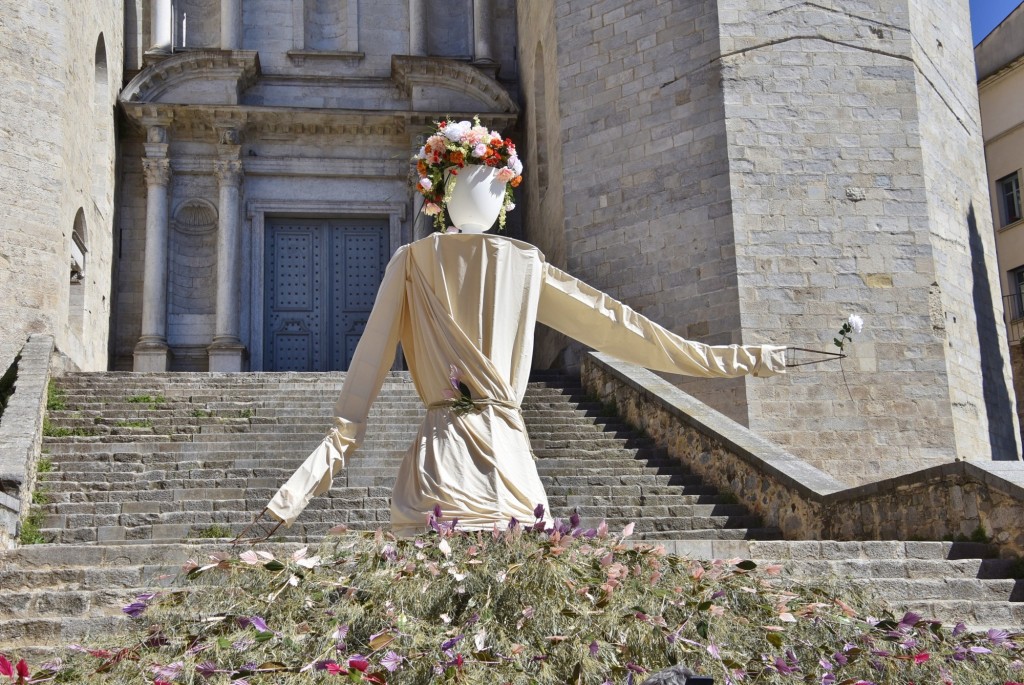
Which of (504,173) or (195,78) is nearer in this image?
(504,173)

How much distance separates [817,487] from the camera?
8.80 m

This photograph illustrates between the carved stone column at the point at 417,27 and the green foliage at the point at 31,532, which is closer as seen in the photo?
the green foliage at the point at 31,532

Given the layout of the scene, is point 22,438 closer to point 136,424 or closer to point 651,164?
point 136,424

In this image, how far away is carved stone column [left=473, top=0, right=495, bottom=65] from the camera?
61.8 ft

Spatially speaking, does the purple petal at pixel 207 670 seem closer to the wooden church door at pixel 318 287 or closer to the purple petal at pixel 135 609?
the purple petal at pixel 135 609

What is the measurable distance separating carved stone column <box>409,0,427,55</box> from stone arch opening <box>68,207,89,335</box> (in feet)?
18.8

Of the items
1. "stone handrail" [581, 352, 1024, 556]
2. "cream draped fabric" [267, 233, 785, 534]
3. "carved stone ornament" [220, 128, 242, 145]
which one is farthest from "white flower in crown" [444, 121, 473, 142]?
"carved stone ornament" [220, 128, 242, 145]

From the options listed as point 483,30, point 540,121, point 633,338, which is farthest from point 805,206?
point 633,338

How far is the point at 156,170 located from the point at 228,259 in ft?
5.17

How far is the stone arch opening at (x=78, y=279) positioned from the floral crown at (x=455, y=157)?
38.2ft

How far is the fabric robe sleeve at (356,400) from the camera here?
3820mm

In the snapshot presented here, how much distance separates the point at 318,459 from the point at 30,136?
11308 millimetres

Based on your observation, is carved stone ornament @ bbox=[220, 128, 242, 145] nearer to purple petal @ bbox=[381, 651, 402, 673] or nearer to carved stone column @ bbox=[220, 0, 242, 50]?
carved stone column @ bbox=[220, 0, 242, 50]

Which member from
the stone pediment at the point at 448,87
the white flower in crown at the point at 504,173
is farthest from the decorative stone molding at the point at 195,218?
the white flower in crown at the point at 504,173
